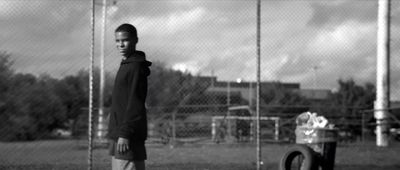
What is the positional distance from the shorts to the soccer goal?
15.0 meters

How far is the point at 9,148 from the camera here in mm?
10742

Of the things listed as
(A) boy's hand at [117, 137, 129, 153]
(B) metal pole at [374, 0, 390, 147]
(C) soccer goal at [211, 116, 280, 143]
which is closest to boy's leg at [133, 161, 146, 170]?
(A) boy's hand at [117, 137, 129, 153]

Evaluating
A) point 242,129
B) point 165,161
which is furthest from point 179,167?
point 242,129

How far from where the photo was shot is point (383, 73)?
14.3 meters

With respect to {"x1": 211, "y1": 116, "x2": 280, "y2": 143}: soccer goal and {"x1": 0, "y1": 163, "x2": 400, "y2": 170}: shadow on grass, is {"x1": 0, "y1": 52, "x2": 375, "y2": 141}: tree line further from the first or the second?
{"x1": 0, "y1": 163, "x2": 400, "y2": 170}: shadow on grass

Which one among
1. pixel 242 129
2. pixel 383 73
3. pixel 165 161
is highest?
pixel 383 73

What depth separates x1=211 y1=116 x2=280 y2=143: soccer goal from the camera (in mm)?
19625

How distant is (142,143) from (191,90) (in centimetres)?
1678

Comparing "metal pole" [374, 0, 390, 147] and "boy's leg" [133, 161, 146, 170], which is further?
"metal pole" [374, 0, 390, 147]

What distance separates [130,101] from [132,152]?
1.11 feet

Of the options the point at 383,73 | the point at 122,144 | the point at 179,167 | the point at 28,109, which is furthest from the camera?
the point at 383,73

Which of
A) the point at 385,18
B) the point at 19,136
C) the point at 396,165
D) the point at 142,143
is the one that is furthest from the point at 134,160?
the point at 385,18

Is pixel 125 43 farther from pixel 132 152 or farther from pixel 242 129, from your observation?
pixel 242 129

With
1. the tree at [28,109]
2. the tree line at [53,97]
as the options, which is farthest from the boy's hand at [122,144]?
the tree at [28,109]
